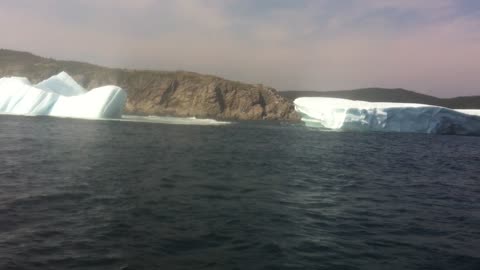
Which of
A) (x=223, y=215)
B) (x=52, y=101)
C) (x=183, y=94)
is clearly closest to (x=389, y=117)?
(x=52, y=101)

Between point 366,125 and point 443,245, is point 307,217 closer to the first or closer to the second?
point 443,245

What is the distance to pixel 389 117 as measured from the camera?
181 feet

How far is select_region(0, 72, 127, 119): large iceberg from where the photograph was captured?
48656 millimetres

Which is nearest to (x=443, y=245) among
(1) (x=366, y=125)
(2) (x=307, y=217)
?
(2) (x=307, y=217)

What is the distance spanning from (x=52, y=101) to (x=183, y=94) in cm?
6156

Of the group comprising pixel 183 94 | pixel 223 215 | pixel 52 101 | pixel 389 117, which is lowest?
pixel 223 215

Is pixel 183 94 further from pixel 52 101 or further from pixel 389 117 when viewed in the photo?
pixel 389 117

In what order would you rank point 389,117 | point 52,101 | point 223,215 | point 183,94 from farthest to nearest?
point 183,94 < point 389,117 < point 52,101 < point 223,215

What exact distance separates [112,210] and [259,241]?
3.84m

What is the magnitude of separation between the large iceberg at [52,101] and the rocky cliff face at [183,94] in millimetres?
53858

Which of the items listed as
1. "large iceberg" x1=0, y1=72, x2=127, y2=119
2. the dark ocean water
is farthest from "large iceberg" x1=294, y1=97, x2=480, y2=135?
the dark ocean water

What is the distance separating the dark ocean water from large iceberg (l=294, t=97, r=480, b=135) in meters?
34.1

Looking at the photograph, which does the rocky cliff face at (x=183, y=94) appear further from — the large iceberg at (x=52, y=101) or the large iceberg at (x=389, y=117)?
the large iceberg at (x=52, y=101)

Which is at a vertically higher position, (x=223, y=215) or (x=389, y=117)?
(x=389, y=117)
